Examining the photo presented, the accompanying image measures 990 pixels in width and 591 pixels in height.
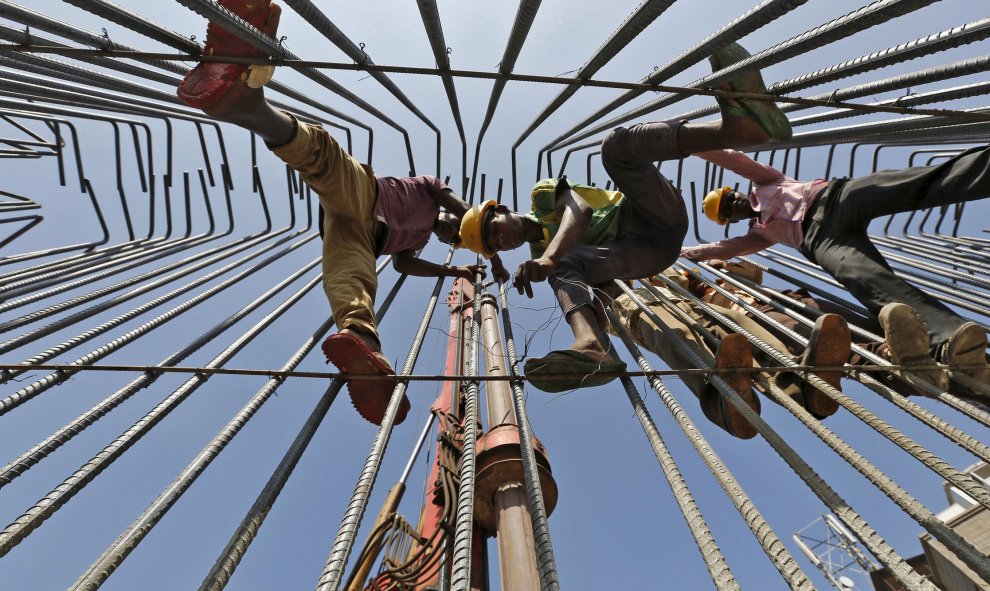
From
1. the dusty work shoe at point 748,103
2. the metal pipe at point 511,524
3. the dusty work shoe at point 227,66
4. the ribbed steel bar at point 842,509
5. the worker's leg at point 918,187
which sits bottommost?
the ribbed steel bar at point 842,509

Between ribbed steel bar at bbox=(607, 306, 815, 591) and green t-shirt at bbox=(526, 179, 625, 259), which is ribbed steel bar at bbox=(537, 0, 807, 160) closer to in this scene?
ribbed steel bar at bbox=(607, 306, 815, 591)

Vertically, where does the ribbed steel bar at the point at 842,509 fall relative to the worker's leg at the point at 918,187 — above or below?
below

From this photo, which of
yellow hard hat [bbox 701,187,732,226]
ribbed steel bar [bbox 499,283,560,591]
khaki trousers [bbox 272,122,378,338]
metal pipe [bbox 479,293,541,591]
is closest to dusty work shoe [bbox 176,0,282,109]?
khaki trousers [bbox 272,122,378,338]

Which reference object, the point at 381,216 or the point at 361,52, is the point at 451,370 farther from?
the point at 361,52

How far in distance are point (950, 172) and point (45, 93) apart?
3.89m

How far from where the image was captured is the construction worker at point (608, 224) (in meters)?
2.07

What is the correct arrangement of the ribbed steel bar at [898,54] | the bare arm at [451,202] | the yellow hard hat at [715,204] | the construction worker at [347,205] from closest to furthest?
1. the ribbed steel bar at [898,54]
2. the construction worker at [347,205]
3. the bare arm at [451,202]
4. the yellow hard hat at [715,204]

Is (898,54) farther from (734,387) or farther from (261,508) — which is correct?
(261,508)

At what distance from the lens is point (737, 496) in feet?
4.43

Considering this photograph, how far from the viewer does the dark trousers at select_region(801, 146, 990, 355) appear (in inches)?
91.0

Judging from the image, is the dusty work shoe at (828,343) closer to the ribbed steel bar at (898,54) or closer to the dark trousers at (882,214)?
→ the dark trousers at (882,214)

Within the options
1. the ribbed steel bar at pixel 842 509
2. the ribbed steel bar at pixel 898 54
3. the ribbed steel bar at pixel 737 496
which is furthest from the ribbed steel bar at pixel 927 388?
the ribbed steel bar at pixel 898 54

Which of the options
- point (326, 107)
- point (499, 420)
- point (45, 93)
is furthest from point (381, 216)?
point (45, 93)

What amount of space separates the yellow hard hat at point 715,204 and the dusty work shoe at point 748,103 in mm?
2106
